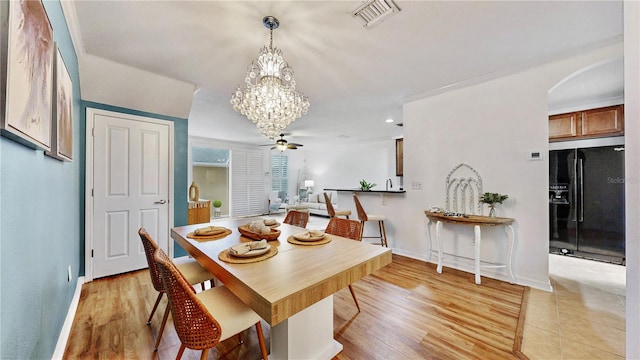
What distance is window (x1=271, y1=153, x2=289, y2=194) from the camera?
8.59m

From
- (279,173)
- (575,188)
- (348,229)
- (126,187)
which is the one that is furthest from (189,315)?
(279,173)

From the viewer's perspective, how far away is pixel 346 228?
2.30 m

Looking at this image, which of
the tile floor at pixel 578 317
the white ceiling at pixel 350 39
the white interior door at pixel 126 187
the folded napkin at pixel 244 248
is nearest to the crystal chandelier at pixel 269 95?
the white ceiling at pixel 350 39

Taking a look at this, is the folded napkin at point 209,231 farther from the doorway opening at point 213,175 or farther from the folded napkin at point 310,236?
the doorway opening at point 213,175

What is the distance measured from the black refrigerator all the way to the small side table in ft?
18.9

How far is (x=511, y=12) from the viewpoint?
5.87ft

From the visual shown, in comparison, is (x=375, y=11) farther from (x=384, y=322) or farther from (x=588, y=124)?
(x=588, y=124)

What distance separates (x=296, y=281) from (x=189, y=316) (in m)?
0.53

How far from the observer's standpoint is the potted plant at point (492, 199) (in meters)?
2.75

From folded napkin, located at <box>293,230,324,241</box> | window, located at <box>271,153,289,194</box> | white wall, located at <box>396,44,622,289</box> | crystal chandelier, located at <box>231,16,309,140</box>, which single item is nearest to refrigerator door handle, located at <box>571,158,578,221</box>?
white wall, located at <box>396,44,622,289</box>

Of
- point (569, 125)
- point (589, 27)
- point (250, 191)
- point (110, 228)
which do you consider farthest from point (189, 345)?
point (250, 191)

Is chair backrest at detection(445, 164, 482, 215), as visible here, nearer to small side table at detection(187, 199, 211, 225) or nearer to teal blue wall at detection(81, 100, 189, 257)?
teal blue wall at detection(81, 100, 189, 257)

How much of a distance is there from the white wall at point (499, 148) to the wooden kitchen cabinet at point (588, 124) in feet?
5.56

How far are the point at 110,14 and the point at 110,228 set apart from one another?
237 centimetres
